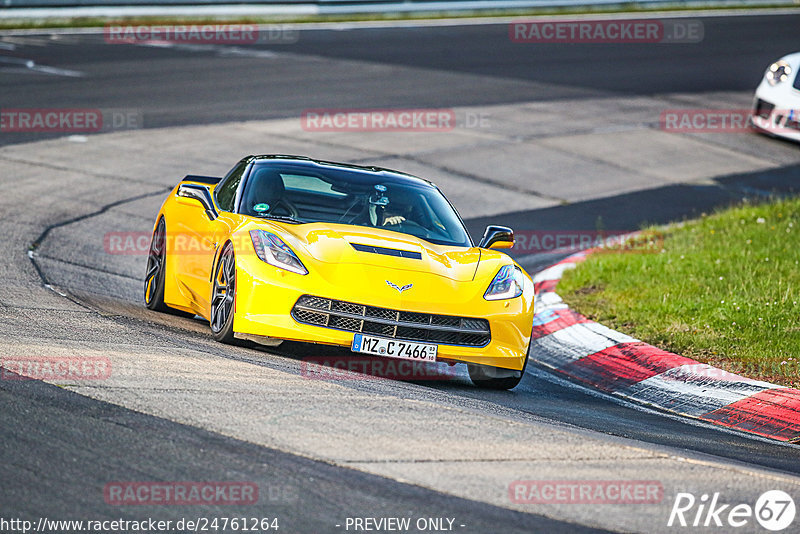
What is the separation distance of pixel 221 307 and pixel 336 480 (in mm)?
3118

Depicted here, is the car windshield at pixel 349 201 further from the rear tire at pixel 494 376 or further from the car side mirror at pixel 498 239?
the rear tire at pixel 494 376

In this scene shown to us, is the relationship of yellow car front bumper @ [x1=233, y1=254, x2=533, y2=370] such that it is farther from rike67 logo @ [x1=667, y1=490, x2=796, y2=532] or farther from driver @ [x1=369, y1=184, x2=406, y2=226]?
rike67 logo @ [x1=667, y1=490, x2=796, y2=532]

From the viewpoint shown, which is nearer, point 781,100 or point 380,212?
point 380,212

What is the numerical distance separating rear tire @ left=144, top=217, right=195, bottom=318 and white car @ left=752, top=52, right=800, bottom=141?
12345 millimetres

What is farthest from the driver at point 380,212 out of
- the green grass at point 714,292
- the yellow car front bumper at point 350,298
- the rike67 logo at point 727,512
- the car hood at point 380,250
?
the rike67 logo at point 727,512

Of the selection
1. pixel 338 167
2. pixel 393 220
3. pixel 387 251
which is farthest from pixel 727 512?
pixel 338 167

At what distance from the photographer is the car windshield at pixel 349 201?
8.31 m

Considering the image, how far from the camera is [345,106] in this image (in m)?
19.3

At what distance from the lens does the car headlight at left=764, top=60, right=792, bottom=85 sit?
1836cm

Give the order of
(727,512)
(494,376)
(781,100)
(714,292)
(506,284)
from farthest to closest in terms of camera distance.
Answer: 1. (781,100)
2. (714,292)
3. (506,284)
4. (494,376)
5. (727,512)

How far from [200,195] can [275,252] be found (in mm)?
1471

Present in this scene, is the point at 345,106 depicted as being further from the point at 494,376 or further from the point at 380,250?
the point at 494,376

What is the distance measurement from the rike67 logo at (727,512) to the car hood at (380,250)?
289 centimetres

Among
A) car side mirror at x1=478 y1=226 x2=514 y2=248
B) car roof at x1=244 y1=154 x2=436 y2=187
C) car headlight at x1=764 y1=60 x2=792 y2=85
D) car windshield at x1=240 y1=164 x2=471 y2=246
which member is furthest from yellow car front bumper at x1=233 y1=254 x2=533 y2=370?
car headlight at x1=764 y1=60 x2=792 y2=85
